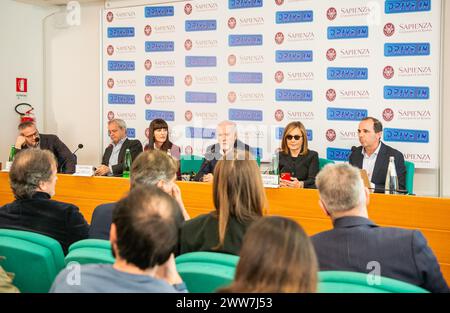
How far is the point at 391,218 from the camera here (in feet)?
9.84

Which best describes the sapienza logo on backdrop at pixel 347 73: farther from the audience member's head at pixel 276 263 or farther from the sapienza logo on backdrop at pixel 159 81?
the audience member's head at pixel 276 263

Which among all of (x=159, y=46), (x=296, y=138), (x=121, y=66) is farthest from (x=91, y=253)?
(x=121, y=66)

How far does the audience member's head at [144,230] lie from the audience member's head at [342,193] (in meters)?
0.82

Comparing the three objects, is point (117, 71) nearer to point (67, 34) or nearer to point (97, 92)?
point (97, 92)

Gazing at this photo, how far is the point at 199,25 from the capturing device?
5941 millimetres

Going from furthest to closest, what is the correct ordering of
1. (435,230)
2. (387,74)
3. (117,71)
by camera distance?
1. (117,71)
2. (387,74)
3. (435,230)

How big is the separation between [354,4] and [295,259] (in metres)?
4.41

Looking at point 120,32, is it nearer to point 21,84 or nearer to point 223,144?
point 21,84

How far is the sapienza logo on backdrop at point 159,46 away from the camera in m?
6.15

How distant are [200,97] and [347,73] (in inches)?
68.0

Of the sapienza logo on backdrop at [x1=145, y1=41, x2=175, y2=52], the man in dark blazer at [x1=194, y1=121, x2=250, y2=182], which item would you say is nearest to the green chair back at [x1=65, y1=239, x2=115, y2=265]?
the man in dark blazer at [x1=194, y1=121, x2=250, y2=182]

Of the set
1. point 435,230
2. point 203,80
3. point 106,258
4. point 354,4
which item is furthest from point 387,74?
point 106,258

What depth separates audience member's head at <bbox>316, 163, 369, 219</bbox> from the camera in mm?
2008

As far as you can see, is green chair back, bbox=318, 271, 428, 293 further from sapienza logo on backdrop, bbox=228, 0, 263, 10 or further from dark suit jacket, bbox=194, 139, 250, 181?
sapienza logo on backdrop, bbox=228, 0, 263, 10
